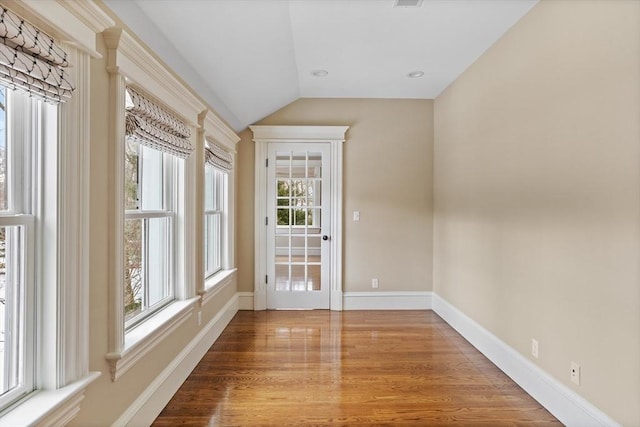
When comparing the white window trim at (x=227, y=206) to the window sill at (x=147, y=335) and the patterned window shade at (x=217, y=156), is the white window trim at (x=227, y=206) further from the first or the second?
the window sill at (x=147, y=335)

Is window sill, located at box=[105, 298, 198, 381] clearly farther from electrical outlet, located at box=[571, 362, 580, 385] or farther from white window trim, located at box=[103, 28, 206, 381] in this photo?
electrical outlet, located at box=[571, 362, 580, 385]

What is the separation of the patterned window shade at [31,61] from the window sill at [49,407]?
3.48ft

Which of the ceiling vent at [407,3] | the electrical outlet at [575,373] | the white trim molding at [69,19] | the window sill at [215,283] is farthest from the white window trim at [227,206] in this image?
the electrical outlet at [575,373]

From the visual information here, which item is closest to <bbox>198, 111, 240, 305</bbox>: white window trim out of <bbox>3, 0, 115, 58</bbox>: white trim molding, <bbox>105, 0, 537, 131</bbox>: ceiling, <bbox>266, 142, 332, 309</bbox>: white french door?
<bbox>105, 0, 537, 131</bbox>: ceiling

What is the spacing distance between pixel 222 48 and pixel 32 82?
1499mm

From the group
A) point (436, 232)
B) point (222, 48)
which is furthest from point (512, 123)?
point (222, 48)

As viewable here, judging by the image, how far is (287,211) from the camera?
4234 millimetres

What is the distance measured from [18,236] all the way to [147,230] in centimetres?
94

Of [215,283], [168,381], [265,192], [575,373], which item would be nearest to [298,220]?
[265,192]

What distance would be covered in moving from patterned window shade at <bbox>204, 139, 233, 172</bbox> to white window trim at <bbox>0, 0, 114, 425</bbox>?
5.08ft

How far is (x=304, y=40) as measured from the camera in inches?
108

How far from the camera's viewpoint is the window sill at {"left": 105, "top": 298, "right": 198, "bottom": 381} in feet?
5.22

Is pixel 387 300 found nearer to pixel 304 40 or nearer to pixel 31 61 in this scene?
pixel 304 40

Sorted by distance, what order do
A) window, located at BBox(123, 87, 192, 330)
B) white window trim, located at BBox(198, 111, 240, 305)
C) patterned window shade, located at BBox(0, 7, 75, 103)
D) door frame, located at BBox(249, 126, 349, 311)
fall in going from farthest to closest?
door frame, located at BBox(249, 126, 349, 311) < white window trim, located at BBox(198, 111, 240, 305) < window, located at BBox(123, 87, 192, 330) < patterned window shade, located at BBox(0, 7, 75, 103)
